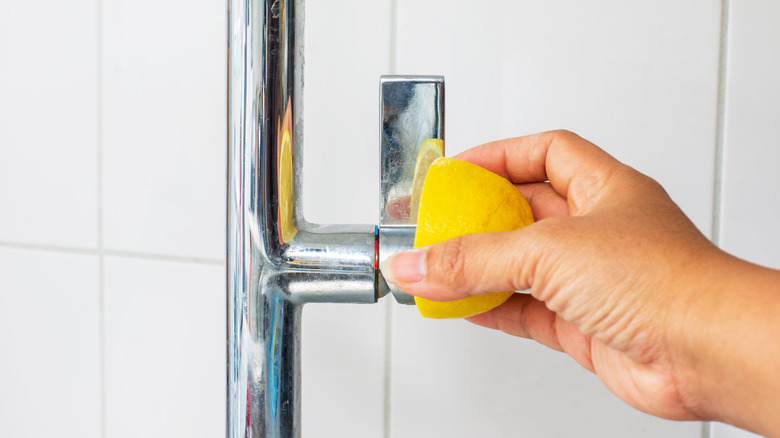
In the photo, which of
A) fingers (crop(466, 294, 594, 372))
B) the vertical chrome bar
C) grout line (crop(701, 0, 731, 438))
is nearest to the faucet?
the vertical chrome bar

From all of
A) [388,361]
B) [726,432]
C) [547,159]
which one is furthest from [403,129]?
[726,432]

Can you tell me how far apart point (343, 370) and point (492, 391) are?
12 centimetres

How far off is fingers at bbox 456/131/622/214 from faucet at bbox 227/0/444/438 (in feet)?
0.26

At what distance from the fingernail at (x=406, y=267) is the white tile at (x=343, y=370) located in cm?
19

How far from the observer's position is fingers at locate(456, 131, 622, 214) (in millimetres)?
298

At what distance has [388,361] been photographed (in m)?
0.44

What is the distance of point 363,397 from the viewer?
45 cm
